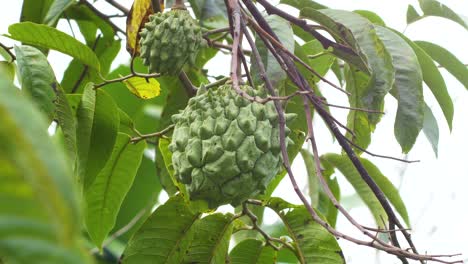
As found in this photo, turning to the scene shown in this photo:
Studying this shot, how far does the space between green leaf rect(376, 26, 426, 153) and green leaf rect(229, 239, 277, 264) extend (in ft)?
1.19

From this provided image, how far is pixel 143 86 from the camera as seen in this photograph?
66.0 inches

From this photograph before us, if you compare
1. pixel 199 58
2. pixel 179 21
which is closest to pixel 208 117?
pixel 179 21

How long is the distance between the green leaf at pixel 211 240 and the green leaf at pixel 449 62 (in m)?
0.64

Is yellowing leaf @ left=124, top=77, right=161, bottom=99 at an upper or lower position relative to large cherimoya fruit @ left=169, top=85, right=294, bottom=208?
lower

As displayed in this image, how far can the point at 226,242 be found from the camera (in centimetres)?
142

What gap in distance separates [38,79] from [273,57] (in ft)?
1.37

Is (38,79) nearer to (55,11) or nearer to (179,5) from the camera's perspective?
(179,5)

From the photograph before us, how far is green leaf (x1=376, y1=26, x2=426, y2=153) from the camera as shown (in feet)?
4.30

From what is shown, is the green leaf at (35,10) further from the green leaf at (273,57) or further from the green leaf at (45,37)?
the green leaf at (273,57)

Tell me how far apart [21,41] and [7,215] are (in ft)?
4.14

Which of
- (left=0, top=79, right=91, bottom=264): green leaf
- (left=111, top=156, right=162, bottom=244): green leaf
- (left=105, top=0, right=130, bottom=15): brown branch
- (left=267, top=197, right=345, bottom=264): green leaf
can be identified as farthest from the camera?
(left=111, top=156, right=162, bottom=244): green leaf

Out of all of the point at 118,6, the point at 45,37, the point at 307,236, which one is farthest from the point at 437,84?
the point at 118,6

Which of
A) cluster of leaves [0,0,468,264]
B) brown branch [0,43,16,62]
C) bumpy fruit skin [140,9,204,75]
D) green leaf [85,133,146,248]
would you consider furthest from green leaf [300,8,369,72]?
brown branch [0,43,16,62]

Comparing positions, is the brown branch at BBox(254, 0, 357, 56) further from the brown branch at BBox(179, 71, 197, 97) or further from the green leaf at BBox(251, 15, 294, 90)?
the brown branch at BBox(179, 71, 197, 97)
